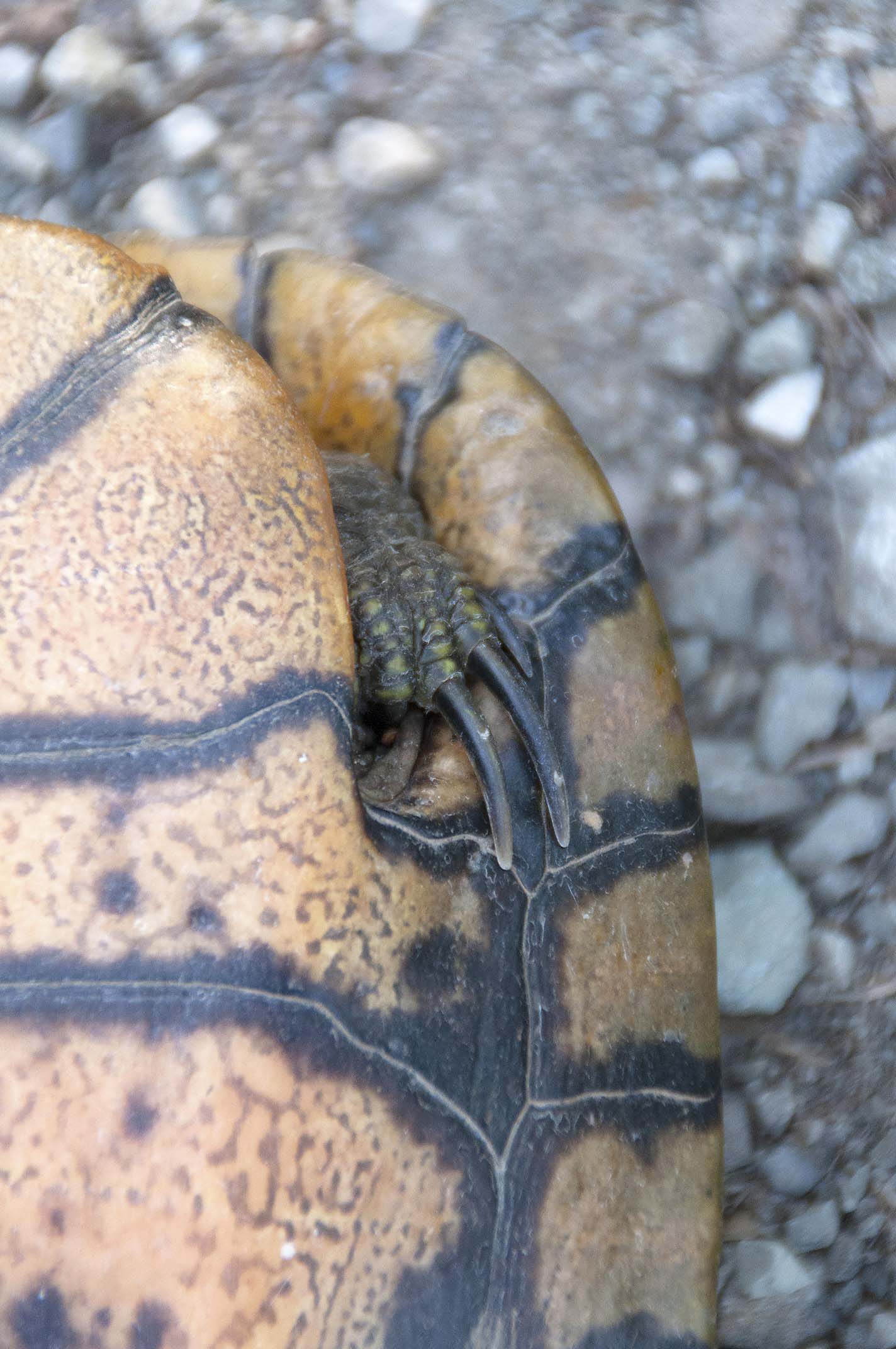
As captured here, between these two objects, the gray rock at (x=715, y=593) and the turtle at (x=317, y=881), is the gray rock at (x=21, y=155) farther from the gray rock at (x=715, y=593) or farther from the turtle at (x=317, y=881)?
the gray rock at (x=715, y=593)

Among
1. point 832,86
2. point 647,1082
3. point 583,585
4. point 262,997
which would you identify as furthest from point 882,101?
point 262,997

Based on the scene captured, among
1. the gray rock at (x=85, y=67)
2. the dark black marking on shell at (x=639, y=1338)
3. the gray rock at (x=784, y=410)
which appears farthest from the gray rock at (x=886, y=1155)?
the gray rock at (x=85, y=67)

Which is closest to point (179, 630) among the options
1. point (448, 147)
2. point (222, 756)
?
point (222, 756)

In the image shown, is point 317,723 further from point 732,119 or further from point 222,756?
point 732,119

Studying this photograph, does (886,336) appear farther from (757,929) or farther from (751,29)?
(757,929)

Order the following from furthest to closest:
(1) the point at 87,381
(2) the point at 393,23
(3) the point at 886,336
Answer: (2) the point at 393,23 < (3) the point at 886,336 < (1) the point at 87,381

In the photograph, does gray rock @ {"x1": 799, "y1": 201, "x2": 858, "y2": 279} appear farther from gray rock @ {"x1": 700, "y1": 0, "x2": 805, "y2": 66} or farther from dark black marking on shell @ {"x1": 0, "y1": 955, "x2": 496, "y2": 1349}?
dark black marking on shell @ {"x1": 0, "y1": 955, "x2": 496, "y2": 1349}
